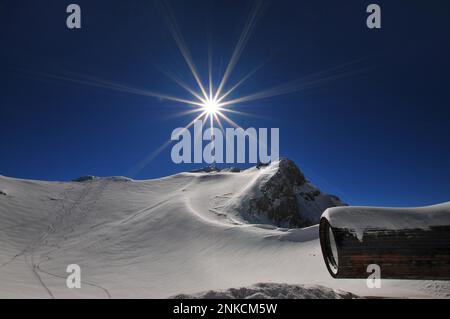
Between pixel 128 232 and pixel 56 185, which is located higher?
pixel 56 185

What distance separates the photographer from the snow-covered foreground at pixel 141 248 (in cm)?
1388

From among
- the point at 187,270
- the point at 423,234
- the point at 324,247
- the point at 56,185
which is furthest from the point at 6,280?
the point at 56,185

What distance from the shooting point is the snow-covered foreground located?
1388 cm

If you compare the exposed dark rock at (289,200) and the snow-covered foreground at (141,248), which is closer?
the snow-covered foreground at (141,248)

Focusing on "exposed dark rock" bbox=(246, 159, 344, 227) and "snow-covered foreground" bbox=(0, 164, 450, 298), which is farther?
"exposed dark rock" bbox=(246, 159, 344, 227)

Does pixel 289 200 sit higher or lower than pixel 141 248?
higher

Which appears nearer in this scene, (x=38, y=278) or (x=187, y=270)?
(x=38, y=278)

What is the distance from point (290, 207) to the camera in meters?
60.3

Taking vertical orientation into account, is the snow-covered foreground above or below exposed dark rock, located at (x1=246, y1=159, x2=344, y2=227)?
below

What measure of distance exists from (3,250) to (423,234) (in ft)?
92.8

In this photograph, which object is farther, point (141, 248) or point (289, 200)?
point (289, 200)

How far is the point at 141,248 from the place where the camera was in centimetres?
2486
